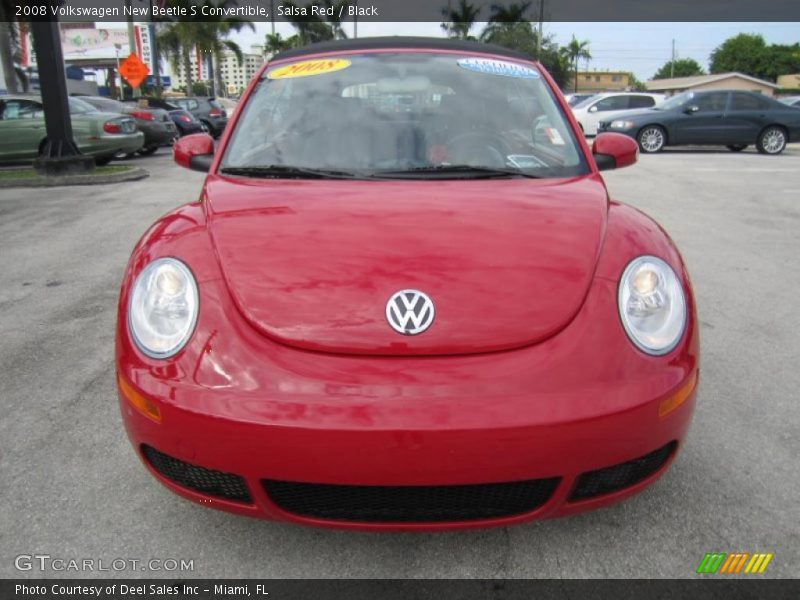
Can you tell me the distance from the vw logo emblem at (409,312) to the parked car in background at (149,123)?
1402 centimetres

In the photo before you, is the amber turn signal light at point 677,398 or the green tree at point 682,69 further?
the green tree at point 682,69

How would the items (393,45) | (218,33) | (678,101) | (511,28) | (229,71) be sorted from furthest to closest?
(229,71) → (511,28) → (218,33) → (678,101) → (393,45)

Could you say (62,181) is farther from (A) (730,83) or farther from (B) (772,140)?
(A) (730,83)

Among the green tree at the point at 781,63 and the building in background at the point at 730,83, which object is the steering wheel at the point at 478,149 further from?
the green tree at the point at 781,63

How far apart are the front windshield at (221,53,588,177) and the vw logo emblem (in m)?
0.84

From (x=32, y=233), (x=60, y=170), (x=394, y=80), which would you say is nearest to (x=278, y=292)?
(x=394, y=80)

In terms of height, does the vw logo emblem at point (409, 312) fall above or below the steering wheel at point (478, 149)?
below

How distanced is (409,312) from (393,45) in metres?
1.81

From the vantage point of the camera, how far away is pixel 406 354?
165 centimetres

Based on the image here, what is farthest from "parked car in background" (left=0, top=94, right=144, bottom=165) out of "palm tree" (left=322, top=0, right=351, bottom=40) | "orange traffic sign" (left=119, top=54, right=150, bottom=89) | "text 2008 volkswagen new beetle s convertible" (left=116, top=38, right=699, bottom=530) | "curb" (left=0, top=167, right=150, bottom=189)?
"palm tree" (left=322, top=0, right=351, bottom=40)

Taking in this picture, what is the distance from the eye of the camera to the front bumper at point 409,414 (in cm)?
152

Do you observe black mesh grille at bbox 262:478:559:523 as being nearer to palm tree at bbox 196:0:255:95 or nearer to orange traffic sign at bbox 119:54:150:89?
orange traffic sign at bbox 119:54:150:89

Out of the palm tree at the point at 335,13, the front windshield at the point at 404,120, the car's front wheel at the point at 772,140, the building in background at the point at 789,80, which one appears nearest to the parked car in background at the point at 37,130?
the front windshield at the point at 404,120
